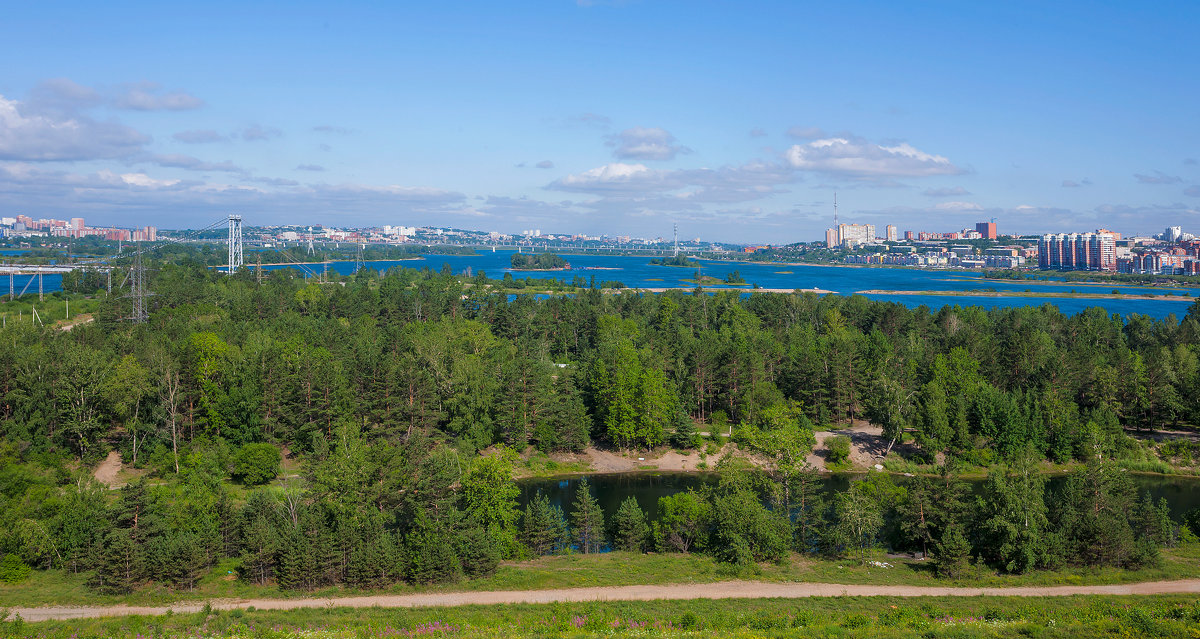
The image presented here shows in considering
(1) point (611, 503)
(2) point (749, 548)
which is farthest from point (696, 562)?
(1) point (611, 503)

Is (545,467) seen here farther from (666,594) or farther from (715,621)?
(715,621)

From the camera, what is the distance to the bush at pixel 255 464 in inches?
1289

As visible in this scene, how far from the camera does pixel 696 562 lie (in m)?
23.2

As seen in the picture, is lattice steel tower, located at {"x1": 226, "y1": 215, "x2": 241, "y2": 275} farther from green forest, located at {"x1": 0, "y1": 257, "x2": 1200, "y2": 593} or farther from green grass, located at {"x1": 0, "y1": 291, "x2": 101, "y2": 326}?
green forest, located at {"x1": 0, "y1": 257, "x2": 1200, "y2": 593}

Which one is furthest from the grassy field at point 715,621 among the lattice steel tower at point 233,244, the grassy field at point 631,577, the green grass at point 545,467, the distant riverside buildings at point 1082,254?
the distant riverside buildings at point 1082,254

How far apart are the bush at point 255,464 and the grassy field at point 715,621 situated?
1543 centimetres

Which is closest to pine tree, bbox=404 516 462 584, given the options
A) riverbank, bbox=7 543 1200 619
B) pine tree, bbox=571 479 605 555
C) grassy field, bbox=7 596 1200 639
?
riverbank, bbox=7 543 1200 619

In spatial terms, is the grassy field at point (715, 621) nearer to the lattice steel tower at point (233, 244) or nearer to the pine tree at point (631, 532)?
the pine tree at point (631, 532)

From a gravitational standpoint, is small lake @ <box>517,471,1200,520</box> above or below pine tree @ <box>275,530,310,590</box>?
below

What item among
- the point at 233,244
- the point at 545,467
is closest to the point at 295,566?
the point at 545,467

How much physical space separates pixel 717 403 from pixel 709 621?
27.7 m

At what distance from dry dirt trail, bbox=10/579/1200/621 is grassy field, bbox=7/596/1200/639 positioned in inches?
23.1

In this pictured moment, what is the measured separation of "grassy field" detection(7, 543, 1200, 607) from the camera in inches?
790

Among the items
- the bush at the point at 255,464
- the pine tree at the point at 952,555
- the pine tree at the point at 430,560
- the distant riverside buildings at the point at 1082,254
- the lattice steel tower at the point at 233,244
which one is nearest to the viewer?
the pine tree at the point at 430,560
